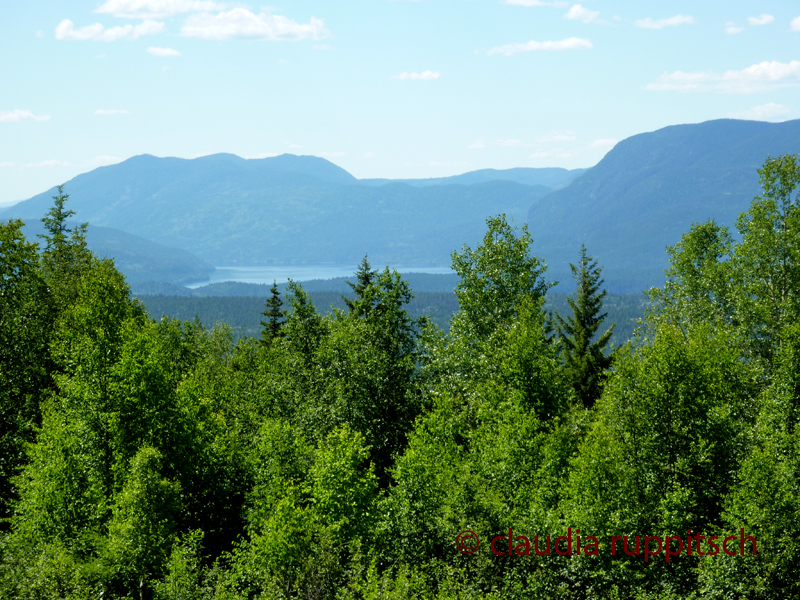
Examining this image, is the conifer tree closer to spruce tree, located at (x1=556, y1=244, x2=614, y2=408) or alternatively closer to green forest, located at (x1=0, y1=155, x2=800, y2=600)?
green forest, located at (x1=0, y1=155, x2=800, y2=600)

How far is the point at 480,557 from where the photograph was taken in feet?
82.7

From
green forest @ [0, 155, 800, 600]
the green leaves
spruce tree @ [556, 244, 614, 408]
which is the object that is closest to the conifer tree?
green forest @ [0, 155, 800, 600]

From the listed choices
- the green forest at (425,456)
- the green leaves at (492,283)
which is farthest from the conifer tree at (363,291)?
the green leaves at (492,283)

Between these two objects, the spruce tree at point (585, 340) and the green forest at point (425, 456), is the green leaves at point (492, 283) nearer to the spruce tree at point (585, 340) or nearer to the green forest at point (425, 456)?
the green forest at point (425, 456)

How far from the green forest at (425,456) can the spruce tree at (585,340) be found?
14.0 meters

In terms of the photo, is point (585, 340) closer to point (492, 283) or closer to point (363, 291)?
point (492, 283)

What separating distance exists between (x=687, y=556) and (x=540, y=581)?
594 cm

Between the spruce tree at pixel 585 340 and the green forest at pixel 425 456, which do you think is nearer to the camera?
the green forest at pixel 425 456

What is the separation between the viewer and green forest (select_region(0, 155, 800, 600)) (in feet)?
79.7

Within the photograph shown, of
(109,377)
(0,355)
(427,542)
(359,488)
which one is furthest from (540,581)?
(0,355)

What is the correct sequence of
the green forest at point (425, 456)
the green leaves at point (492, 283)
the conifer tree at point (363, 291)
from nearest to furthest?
the green forest at point (425, 456), the green leaves at point (492, 283), the conifer tree at point (363, 291)

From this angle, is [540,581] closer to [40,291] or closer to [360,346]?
[360,346]

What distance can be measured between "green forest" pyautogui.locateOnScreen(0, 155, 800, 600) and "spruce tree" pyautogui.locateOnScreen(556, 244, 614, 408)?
14035 mm

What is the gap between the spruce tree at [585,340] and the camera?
58.0 metres
